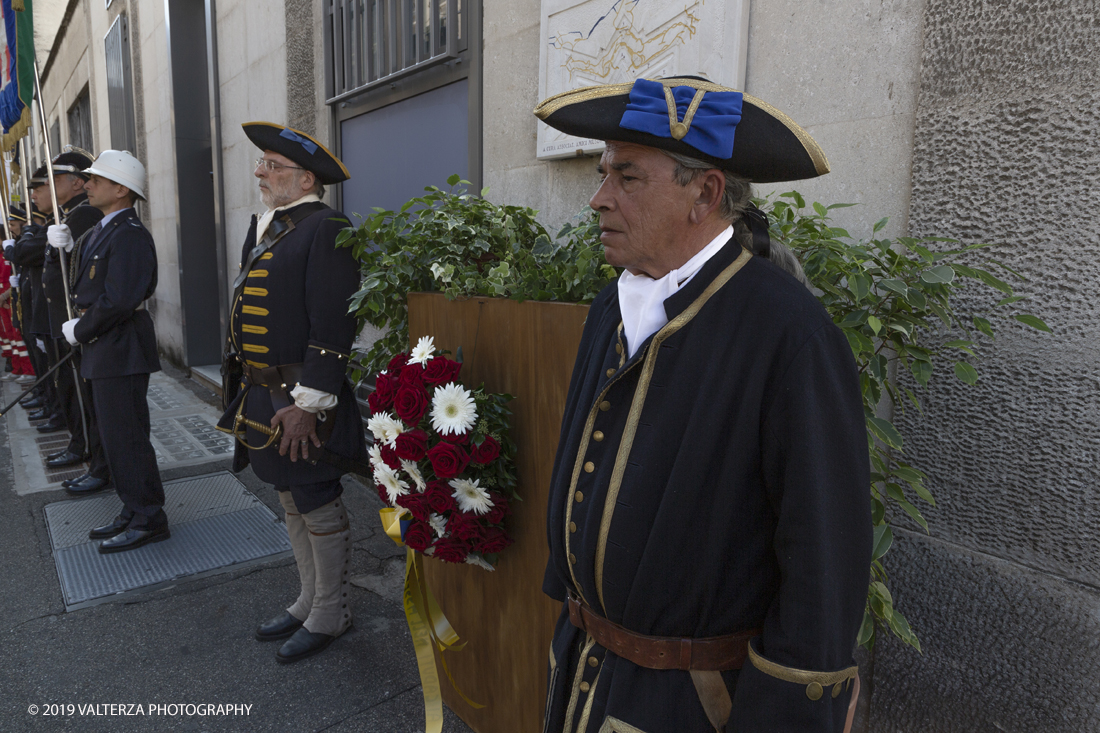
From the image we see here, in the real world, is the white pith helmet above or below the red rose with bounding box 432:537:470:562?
above

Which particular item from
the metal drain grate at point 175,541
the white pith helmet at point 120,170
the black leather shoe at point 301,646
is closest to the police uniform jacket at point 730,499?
the black leather shoe at point 301,646

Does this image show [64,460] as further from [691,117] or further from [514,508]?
[691,117]

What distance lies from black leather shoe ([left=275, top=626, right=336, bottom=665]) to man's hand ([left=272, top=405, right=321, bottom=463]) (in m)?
0.78

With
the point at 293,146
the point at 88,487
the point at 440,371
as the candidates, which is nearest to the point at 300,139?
the point at 293,146

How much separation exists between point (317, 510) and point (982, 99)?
2654 mm

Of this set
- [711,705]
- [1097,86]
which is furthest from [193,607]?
[1097,86]

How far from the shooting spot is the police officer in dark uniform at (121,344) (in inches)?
151

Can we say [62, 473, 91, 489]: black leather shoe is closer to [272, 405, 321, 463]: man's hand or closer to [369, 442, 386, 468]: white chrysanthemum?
[272, 405, 321, 463]: man's hand

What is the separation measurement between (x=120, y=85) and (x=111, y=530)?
9.52 metres

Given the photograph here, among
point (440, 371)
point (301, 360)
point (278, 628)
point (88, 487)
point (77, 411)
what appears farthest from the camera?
point (77, 411)

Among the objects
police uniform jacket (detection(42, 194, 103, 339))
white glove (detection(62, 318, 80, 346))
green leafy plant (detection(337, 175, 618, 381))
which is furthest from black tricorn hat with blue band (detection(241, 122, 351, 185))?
police uniform jacket (detection(42, 194, 103, 339))

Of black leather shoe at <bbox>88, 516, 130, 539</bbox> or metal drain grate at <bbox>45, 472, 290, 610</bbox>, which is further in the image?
black leather shoe at <bbox>88, 516, 130, 539</bbox>

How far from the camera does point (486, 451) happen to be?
1.98 meters

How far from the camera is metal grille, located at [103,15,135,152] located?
10195 millimetres
